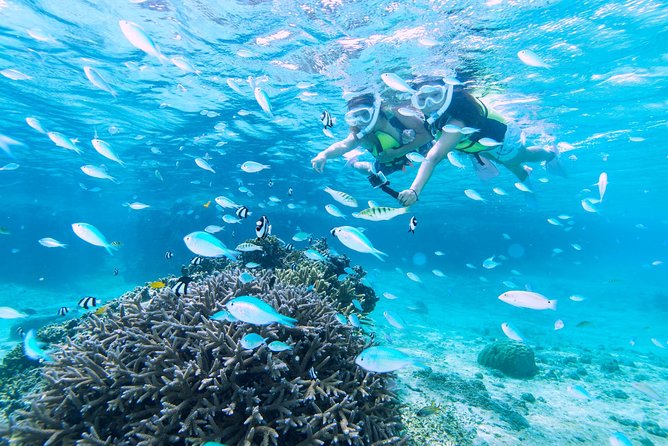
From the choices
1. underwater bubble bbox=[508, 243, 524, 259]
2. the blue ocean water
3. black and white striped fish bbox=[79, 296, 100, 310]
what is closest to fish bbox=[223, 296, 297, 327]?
black and white striped fish bbox=[79, 296, 100, 310]

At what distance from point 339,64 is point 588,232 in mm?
76974

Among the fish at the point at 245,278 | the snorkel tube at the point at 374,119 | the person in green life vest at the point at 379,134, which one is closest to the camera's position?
the fish at the point at 245,278

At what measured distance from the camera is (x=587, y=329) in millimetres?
30016

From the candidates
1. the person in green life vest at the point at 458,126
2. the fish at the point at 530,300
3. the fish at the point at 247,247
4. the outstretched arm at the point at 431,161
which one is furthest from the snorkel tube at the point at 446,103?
the fish at the point at 247,247

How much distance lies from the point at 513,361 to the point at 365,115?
1084 cm

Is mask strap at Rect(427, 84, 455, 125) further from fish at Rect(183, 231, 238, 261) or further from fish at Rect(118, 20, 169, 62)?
fish at Rect(118, 20, 169, 62)

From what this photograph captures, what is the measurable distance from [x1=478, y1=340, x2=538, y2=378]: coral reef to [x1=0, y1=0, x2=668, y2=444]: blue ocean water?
120 inches

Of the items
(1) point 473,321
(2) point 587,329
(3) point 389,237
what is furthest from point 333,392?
(3) point 389,237

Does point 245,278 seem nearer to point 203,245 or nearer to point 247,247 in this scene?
point 203,245

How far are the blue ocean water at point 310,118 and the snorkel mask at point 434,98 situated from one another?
533cm

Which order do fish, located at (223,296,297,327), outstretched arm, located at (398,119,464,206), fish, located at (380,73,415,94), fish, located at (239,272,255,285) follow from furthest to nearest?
fish, located at (380,73,415,94) → fish, located at (239,272,255,285) → outstretched arm, located at (398,119,464,206) → fish, located at (223,296,297,327)

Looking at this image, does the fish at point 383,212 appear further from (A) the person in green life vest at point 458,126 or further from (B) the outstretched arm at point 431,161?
(A) the person in green life vest at point 458,126

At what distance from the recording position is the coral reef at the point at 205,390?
10.8ft

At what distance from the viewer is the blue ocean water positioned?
11.4 metres
